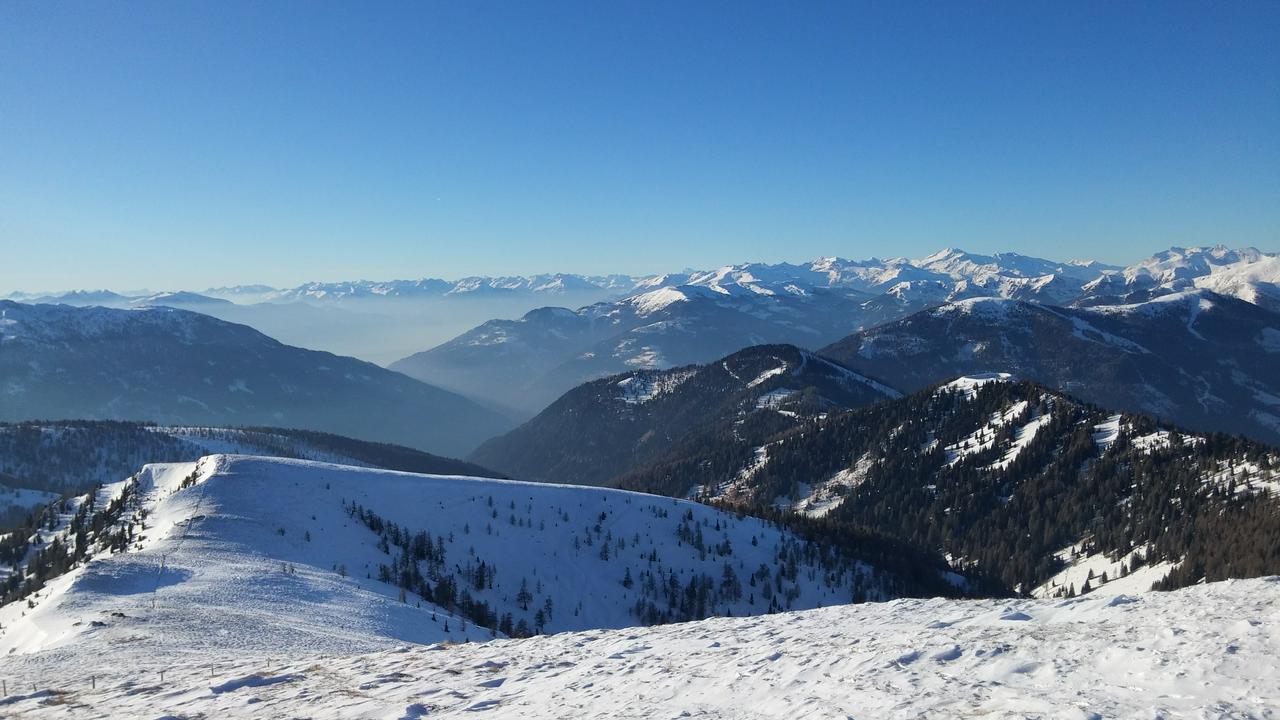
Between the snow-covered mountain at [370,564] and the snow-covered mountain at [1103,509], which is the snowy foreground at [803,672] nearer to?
the snow-covered mountain at [370,564]

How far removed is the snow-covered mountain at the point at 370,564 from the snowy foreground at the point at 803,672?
858cm

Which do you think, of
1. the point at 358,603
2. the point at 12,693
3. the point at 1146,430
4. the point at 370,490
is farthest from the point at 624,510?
the point at 1146,430

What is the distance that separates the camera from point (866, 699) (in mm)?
20562

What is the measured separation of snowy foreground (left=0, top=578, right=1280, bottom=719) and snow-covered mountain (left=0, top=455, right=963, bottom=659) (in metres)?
8.58

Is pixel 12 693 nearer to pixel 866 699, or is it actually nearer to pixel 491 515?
pixel 866 699

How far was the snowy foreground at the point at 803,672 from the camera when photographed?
1955 cm

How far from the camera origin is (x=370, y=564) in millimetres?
79062

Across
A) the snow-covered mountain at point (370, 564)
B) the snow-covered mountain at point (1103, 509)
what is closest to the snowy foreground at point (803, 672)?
the snow-covered mountain at point (370, 564)

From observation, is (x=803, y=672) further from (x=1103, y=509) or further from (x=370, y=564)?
(x=1103, y=509)

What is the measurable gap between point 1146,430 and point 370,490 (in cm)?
19656

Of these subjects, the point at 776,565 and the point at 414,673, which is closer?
the point at 414,673

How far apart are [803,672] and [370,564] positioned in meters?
68.7

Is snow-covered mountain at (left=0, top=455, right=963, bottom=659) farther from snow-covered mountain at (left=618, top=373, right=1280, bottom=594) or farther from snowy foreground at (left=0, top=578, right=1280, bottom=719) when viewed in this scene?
snow-covered mountain at (left=618, top=373, right=1280, bottom=594)

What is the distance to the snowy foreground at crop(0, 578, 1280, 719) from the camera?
1955 centimetres
